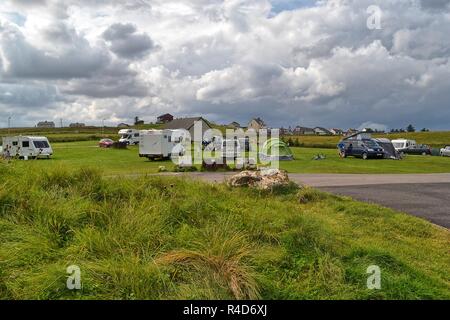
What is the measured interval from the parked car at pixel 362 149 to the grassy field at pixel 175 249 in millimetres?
33004

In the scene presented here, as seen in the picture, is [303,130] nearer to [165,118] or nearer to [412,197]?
[165,118]

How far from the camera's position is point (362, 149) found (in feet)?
132

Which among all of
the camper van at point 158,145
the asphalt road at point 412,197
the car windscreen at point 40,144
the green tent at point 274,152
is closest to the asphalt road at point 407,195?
the asphalt road at point 412,197

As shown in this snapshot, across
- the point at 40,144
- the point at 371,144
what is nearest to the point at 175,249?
the point at 371,144

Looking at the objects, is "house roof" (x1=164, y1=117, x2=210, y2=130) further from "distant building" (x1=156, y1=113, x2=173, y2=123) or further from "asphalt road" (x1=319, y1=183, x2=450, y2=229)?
"asphalt road" (x1=319, y1=183, x2=450, y2=229)

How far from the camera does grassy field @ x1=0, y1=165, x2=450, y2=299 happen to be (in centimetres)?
451

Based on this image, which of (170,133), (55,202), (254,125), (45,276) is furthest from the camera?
(254,125)

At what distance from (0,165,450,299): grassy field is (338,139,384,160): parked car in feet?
108

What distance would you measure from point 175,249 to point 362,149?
122 feet

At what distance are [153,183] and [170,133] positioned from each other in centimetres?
3016

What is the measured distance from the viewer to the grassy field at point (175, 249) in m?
4.51

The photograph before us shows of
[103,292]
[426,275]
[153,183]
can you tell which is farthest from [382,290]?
[153,183]
